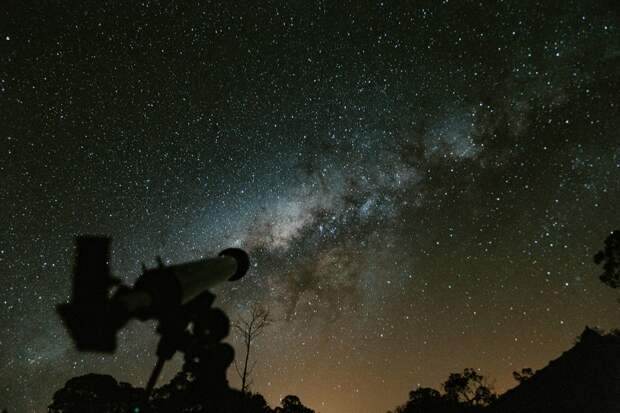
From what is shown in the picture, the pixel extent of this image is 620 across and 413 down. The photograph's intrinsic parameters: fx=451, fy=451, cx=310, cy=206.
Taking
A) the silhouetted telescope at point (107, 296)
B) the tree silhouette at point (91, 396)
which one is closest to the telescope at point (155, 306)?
the silhouetted telescope at point (107, 296)

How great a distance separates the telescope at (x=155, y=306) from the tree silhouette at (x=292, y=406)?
35316mm

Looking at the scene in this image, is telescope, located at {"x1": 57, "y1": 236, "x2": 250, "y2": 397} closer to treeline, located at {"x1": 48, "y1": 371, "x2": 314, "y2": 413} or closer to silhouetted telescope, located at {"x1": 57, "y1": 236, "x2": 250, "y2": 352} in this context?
silhouetted telescope, located at {"x1": 57, "y1": 236, "x2": 250, "y2": 352}

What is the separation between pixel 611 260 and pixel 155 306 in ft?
105

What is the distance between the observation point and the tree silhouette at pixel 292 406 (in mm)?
36031

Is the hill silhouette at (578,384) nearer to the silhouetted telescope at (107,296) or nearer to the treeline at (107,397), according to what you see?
the treeline at (107,397)

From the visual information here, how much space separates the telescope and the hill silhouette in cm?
3012

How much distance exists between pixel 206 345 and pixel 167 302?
2.26ft

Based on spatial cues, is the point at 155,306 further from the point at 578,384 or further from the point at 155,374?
the point at 578,384

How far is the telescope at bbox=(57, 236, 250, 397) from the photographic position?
224 cm

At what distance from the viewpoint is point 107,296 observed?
94.0 inches

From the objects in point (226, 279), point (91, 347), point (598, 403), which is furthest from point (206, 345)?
point (598, 403)

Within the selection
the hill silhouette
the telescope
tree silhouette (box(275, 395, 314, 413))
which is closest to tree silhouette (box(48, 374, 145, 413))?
tree silhouette (box(275, 395, 314, 413))

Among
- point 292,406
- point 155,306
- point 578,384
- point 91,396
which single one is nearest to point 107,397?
point 91,396

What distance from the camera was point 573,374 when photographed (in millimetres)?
29516
